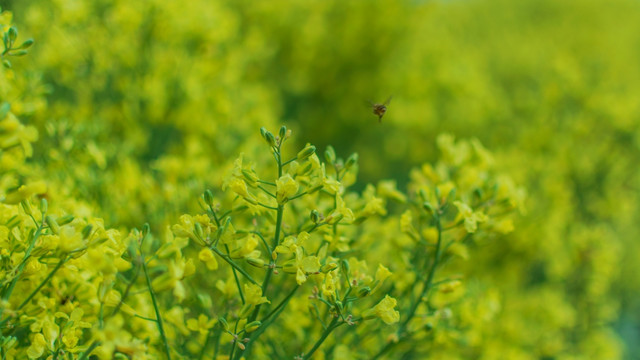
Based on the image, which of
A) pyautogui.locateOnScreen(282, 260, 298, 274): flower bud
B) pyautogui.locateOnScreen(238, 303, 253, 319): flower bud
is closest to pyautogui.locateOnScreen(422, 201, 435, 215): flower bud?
pyautogui.locateOnScreen(282, 260, 298, 274): flower bud

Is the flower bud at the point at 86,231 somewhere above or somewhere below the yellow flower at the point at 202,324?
above

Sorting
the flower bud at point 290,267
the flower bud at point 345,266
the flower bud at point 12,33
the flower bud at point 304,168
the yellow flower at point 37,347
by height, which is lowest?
the yellow flower at point 37,347

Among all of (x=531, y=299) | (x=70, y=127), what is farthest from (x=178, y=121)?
(x=531, y=299)

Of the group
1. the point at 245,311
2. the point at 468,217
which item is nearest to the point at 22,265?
the point at 245,311

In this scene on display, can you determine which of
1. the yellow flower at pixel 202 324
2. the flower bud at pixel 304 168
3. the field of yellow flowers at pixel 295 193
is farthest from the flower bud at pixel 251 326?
the flower bud at pixel 304 168

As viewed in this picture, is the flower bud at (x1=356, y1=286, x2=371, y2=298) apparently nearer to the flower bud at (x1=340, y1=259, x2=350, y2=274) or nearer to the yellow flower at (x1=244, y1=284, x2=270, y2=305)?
the flower bud at (x1=340, y1=259, x2=350, y2=274)

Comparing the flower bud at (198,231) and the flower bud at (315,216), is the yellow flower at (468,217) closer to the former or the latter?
the flower bud at (315,216)

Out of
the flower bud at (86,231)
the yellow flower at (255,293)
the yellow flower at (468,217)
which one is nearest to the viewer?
the flower bud at (86,231)

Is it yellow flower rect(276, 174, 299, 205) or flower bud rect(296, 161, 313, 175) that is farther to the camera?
flower bud rect(296, 161, 313, 175)

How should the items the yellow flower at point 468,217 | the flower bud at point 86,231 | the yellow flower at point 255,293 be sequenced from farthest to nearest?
the yellow flower at point 468,217
the yellow flower at point 255,293
the flower bud at point 86,231
